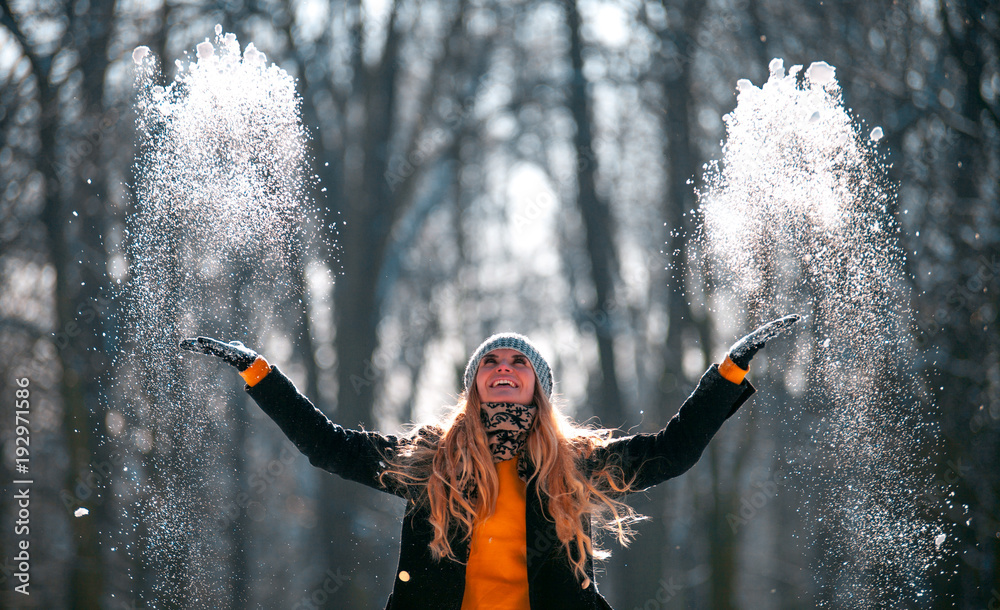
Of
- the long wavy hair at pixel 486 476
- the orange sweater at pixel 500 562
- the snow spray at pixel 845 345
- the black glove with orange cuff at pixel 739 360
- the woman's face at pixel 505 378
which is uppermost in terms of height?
the snow spray at pixel 845 345

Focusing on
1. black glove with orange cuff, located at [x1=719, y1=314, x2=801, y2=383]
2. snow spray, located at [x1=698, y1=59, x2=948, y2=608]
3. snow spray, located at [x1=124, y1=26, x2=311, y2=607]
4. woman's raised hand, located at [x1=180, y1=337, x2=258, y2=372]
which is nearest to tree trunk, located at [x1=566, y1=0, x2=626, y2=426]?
snow spray, located at [x1=698, y1=59, x2=948, y2=608]

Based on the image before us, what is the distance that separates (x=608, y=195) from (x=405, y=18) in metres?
3.99

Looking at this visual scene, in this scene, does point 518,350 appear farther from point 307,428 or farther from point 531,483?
point 307,428

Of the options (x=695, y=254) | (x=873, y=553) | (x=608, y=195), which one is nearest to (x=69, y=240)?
(x=608, y=195)

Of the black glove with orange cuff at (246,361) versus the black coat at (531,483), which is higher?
the black glove with orange cuff at (246,361)

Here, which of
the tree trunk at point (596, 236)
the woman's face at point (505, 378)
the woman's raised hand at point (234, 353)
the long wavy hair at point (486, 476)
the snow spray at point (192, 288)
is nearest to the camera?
the long wavy hair at point (486, 476)

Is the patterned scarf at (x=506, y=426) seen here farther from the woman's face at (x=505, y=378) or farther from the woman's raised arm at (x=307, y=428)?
the woman's raised arm at (x=307, y=428)

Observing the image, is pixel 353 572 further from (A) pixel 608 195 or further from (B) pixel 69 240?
(A) pixel 608 195

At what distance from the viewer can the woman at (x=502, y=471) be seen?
2295mm

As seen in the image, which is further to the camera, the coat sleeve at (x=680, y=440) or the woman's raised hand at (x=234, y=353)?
the woman's raised hand at (x=234, y=353)

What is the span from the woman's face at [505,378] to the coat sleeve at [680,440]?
0.35 m

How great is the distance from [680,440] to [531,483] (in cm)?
54

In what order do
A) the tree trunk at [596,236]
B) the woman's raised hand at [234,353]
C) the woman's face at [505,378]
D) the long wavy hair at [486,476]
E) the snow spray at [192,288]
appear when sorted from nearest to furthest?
the long wavy hair at [486,476] < the woman's raised hand at [234,353] < the woman's face at [505,378] < the snow spray at [192,288] < the tree trunk at [596,236]

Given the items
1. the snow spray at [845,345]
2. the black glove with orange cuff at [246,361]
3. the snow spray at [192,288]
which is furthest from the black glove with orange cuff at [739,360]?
the snow spray at [192,288]
